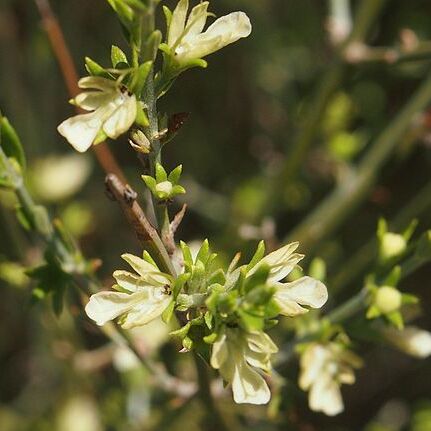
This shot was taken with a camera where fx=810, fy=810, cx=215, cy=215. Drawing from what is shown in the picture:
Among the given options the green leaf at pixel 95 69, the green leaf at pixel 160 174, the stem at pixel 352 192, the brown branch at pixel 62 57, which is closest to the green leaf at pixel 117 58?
the green leaf at pixel 95 69

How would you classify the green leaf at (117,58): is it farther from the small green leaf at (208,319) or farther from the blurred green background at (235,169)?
the blurred green background at (235,169)

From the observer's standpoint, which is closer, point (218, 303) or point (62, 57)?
point (218, 303)

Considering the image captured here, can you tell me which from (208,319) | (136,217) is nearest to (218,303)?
(208,319)

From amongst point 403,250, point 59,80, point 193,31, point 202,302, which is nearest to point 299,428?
point 403,250

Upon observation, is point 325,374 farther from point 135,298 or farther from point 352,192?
point 352,192

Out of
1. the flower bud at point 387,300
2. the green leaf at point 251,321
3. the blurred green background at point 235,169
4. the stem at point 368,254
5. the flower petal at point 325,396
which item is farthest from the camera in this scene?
the blurred green background at point 235,169
